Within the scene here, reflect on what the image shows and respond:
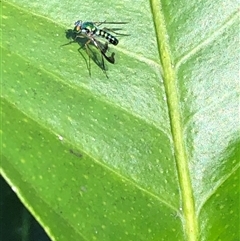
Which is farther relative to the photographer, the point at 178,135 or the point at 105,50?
the point at 105,50

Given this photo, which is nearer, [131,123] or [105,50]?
[131,123]

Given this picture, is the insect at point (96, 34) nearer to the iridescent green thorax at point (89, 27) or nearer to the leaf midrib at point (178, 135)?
the iridescent green thorax at point (89, 27)

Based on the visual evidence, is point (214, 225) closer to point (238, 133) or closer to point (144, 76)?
point (238, 133)

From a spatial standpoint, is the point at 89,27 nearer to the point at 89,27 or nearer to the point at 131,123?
the point at 89,27

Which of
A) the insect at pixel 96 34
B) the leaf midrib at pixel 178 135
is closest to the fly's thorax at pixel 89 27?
the insect at pixel 96 34

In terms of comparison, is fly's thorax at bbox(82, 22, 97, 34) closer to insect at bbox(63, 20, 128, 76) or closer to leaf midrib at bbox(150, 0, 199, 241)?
insect at bbox(63, 20, 128, 76)

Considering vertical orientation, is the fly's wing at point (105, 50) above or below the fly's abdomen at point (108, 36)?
below

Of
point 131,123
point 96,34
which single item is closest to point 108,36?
point 96,34

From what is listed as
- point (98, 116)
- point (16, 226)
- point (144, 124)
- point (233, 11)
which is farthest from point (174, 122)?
point (16, 226)

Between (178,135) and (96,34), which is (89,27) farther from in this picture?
(178,135)
